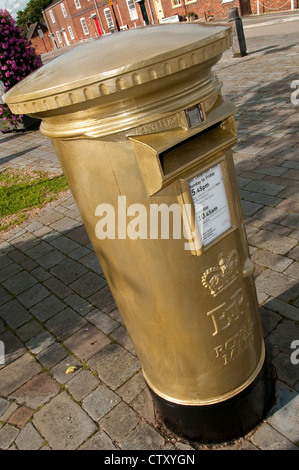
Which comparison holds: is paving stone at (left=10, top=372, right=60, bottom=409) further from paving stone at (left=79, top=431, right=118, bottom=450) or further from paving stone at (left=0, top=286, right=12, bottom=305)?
paving stone at (left=0, top=286, right=12, bottom=305)

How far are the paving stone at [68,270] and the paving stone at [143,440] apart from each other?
2.25m

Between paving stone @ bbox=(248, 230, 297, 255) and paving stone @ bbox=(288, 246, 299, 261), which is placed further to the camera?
paving stone @ bbox=(248, 230, 297, 255)

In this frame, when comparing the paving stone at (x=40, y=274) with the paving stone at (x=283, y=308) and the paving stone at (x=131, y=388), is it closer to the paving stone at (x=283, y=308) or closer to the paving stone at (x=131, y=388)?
the paving stone at (x=131, y=388)

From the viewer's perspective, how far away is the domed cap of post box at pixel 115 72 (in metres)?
1.31

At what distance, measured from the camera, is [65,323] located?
398cm

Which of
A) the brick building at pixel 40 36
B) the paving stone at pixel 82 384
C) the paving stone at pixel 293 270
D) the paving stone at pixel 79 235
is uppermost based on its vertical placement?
the brick building at pixel 40 36

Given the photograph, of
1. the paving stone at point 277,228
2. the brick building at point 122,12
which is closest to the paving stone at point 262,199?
the paving stone at point 277,228

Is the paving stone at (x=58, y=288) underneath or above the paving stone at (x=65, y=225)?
underneath

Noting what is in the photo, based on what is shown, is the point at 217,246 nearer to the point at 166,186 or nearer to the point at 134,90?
the point at 166,186

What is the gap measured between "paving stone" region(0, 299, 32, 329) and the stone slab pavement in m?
0.01

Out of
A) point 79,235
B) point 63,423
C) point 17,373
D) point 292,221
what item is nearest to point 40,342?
point 17,373

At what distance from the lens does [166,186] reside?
1.58m

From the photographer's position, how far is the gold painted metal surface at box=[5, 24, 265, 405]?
141 cm

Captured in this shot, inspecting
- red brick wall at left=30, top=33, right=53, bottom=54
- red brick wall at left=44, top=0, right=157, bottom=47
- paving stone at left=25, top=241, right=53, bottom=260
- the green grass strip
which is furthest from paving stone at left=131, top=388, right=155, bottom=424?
red brick wall at left=30, top=33, right=53, bottom=54
